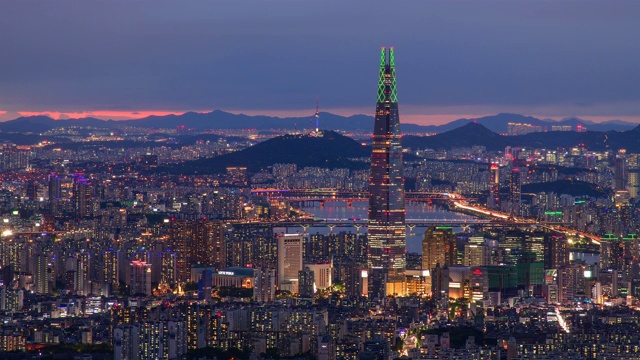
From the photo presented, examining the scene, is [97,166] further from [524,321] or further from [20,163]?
[524,321]

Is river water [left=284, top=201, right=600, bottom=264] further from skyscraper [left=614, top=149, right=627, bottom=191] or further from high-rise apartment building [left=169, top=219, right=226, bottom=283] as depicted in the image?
skyscraper [left=614, top=149, right=627, bottom=191]

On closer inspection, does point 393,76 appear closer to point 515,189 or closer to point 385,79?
point 385,79

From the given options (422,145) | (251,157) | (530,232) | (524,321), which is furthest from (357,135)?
(524,321)

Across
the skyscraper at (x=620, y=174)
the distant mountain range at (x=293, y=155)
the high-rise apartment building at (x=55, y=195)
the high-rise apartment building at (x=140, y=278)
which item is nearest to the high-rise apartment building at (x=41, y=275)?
the high-rise apartment building at (x=140, y=278)

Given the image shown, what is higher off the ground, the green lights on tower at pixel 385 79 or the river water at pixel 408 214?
the green lights on tower at pixel 385 79

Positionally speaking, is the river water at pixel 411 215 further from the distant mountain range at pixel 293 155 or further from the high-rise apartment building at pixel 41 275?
the high-rise apartment building at pixel 41 275

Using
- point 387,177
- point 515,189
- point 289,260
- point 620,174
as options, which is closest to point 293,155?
point 515,189
